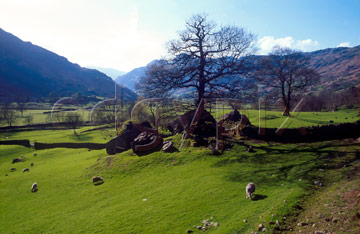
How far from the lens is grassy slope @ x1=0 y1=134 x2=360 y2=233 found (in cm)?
903

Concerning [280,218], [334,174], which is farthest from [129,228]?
[334,174]

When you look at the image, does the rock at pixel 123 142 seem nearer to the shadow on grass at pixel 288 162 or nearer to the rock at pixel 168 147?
the rock at pixel 168 147

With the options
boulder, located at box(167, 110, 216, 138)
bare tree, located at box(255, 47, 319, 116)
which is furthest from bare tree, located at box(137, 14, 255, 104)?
bare tree, located at box(255, 47, 319, 116)

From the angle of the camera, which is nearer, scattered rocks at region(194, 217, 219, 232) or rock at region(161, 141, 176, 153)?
scattered rocks at region(194, 217, 219, 232)

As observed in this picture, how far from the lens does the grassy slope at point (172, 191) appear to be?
29.6 feet

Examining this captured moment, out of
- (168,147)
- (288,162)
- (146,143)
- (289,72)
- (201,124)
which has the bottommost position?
(288,162)

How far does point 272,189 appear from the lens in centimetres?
1048

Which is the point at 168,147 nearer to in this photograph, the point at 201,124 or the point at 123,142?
the point at 201,124

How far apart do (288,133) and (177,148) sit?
9445 mm

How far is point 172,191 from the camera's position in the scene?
11930 mm

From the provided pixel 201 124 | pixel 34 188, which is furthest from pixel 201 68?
pixel 34 188

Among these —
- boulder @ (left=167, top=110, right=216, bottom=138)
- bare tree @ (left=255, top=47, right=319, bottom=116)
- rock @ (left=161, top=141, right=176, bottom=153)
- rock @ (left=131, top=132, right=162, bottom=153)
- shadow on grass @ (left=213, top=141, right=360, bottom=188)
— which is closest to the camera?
shadow on grass @ (left=213, top=141, right=360, bottom=188)

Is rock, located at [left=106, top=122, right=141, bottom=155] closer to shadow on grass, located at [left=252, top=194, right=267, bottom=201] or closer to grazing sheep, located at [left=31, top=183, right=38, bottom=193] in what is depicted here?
grazing sheep, located at [left=31, top=183, right=38, bottom=193]

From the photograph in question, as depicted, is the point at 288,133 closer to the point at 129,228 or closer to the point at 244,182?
the point at 244,182
